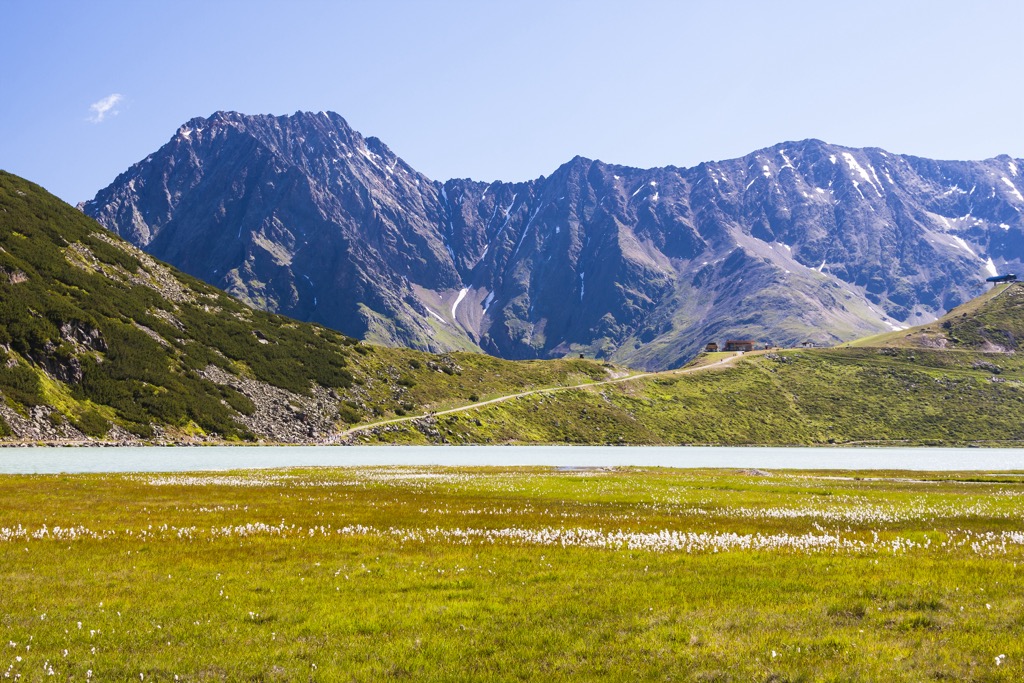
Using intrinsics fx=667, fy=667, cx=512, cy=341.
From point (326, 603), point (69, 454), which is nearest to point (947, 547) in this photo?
point (326, 603)

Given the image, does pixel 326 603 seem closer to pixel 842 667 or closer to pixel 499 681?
pixel 499 681

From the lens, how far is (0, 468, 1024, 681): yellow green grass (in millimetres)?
12109

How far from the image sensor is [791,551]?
2377 cm

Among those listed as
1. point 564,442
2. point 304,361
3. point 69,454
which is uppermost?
point 304,361

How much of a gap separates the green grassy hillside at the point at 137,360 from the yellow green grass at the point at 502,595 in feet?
324

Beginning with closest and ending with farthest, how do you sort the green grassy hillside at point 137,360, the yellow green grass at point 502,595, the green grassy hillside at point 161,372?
the yellow green grass at point 502,595
the green grassy hillside at point 137,360
the green grassy hillside at point 161,372

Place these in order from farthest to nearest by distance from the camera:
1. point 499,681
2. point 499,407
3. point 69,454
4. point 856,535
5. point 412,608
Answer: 1. point 499,407
2. point 69,454
3. point 856,535
4. point 412,608
5. point 499,681

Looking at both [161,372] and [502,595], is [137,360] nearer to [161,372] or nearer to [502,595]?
[161,372]

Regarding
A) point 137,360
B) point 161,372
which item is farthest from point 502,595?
point 137,360

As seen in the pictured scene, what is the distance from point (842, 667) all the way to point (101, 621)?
14937 millimetres

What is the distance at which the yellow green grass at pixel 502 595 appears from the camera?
1211 cm

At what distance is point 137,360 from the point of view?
139 m

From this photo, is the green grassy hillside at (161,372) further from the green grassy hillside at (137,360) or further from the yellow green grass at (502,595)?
the yellow green grass at (502,595)

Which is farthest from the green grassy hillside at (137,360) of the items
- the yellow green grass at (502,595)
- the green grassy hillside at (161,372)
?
the yellow green grass at (502,595)
